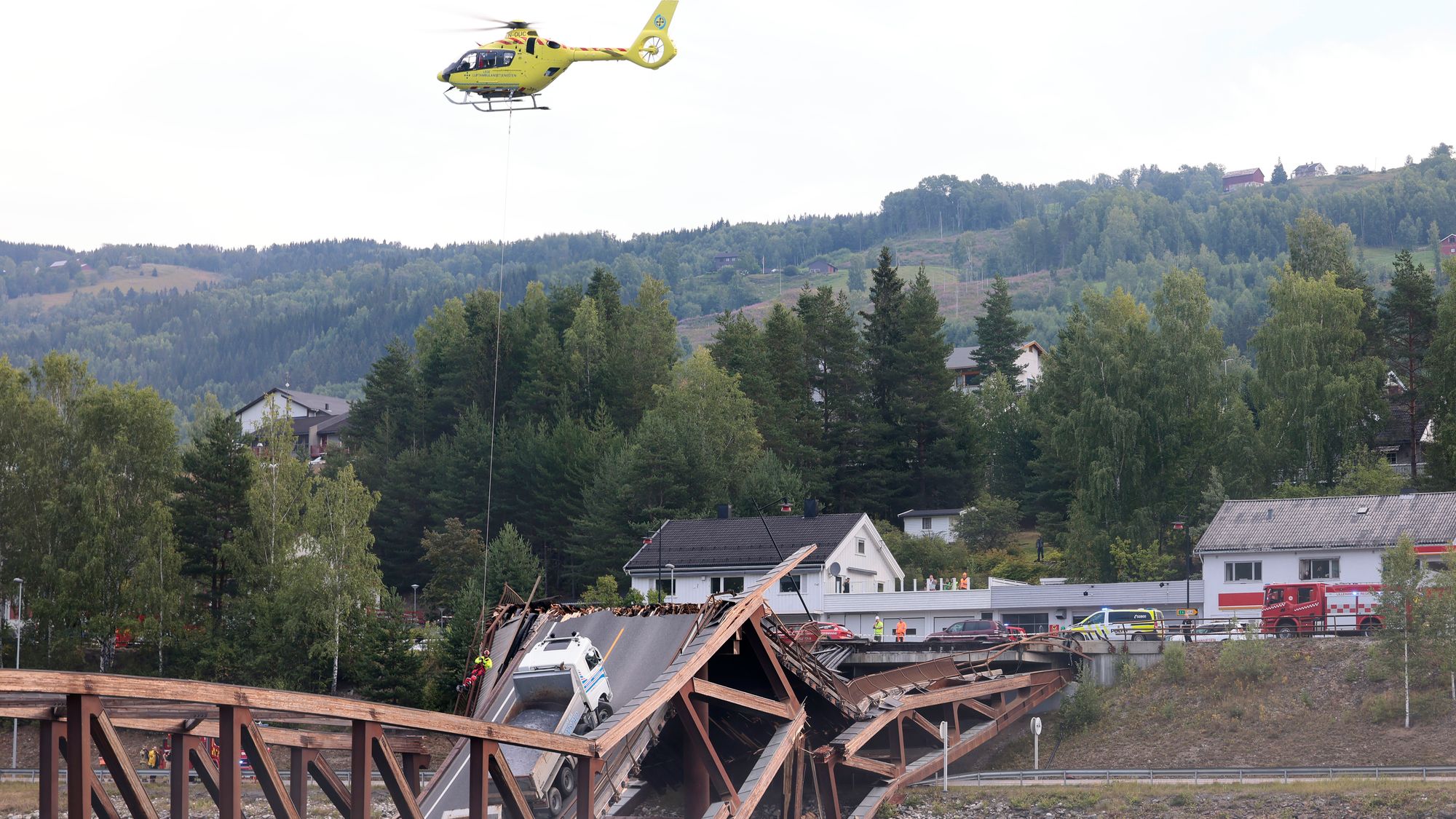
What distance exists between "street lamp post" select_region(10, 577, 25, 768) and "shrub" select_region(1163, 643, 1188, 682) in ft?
123

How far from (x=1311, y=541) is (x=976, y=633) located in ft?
40.8

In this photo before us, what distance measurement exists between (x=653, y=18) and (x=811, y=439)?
41820mm

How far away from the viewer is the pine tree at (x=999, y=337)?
5330 inches

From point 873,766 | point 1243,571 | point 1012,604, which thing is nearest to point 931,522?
point 1012,604

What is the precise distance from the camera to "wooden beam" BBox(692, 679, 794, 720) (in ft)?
106

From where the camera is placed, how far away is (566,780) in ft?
98.0

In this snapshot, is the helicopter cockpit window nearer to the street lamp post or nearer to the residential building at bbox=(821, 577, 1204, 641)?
the street lamp post

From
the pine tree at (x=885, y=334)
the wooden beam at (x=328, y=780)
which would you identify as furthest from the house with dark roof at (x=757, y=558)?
the wooden beam at (x=328, y=780)

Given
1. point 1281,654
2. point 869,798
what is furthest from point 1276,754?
point 869,798

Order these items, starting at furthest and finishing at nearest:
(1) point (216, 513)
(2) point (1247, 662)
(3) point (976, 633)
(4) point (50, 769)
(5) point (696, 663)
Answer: (1) point (216, 513) < (3) point (976, 633) < (2) point (1247, 662) < (5) point (696, 663) < (4) point (50, 769)

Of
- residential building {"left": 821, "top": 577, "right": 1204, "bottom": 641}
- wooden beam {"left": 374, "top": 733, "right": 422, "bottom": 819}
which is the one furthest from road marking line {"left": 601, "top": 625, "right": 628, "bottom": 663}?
residential building {"left": 821, "top": 577, "right": 1204, "bottom": 641}

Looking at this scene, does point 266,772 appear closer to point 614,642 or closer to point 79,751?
point 79,751

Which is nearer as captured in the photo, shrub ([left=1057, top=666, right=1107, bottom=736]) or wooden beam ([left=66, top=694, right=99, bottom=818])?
wooden beam ([left=66, top=694, right=99, bottom=818])

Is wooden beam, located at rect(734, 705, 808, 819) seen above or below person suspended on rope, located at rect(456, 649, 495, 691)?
below
